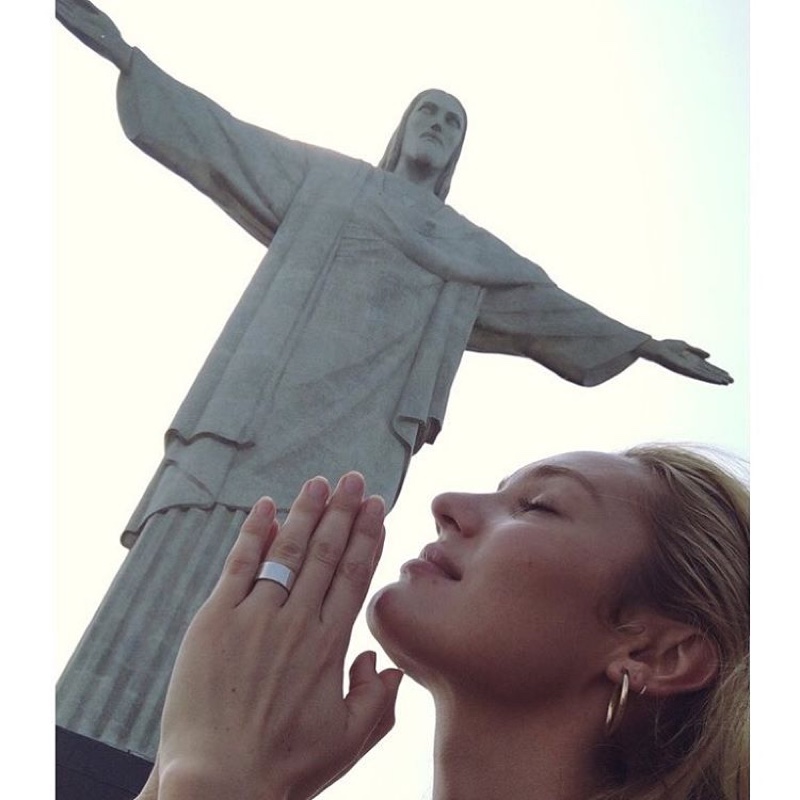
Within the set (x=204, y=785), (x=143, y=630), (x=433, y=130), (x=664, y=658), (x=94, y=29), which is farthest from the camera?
(x=433, y=130)

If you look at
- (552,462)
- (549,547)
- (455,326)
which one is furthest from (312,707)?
(455,326)

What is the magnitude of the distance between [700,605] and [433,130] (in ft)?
12.4

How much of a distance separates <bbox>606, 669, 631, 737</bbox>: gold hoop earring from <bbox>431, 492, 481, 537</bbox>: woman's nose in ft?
0.62

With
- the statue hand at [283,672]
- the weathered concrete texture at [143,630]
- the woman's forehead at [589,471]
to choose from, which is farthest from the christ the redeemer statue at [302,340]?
the statue hand at [283,672]

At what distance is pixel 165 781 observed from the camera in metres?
0.90

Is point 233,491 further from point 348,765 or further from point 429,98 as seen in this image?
point 348,765

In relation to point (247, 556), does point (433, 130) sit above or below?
above

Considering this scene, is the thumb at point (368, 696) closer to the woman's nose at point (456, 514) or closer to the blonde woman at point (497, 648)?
the blonde woman at point (497, 648)

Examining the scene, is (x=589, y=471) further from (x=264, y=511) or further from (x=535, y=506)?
(x=264, y=511)

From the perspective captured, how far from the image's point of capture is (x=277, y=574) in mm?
1019

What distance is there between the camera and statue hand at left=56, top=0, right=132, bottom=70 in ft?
13.5

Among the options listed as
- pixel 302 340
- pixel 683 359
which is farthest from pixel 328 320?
pixel 683 359

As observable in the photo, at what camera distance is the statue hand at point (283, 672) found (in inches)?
36.4

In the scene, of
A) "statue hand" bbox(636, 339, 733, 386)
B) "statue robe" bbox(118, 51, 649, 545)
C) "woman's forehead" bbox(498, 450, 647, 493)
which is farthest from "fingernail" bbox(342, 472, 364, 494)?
"statue hand" bbox(636, 339, 733, 386)
